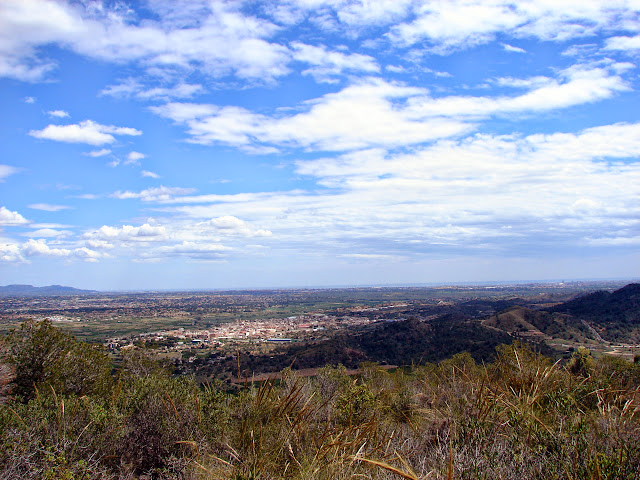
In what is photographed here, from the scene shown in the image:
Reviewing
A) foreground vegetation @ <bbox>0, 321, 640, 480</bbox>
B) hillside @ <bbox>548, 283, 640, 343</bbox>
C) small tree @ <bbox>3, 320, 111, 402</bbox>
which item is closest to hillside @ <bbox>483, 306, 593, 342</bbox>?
hillside @ <bbox>548, 283, 640, 343</bbox>

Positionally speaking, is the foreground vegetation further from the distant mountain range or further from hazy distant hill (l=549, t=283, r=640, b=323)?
hazy distant hill (l=549, t=283, r=640, b=323)

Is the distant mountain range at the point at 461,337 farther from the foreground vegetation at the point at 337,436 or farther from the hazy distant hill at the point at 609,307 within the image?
the foreground vegetation at the point at 337,436

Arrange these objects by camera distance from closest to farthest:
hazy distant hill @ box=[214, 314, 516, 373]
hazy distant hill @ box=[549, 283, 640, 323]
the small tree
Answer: the small tree < hazy distant hill @ box=[214, 314, 516, 373] < hazy distant hill @ box=[549, 283, 640, 323]

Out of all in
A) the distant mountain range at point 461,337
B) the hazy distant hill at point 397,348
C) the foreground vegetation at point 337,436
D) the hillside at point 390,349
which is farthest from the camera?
the distant mountain range at point 461,337

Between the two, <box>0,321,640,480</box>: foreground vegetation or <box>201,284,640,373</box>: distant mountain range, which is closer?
<box>0,321,640,480</box>: foreground vegetation

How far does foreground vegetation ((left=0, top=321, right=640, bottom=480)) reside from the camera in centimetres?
478

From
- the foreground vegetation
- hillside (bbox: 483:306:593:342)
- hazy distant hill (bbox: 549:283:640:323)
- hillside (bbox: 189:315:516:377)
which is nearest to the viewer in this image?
the foreground vegetation

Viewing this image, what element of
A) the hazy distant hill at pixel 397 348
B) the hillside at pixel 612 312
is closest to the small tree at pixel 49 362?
the hazy distant hill at pixel 397 348

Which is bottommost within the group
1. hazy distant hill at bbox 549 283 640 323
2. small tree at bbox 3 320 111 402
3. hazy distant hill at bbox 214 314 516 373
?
hazy distant hill at bbox 214 314 516 373

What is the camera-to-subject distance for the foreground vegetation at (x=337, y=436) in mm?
4777

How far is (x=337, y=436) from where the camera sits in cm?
493

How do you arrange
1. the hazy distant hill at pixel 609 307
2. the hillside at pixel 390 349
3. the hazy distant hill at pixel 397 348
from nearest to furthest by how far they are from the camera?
the hillside at pixel 390 349 < the hazy distant hill at pixel 397 348 < the hazy distant hill at pixel 609 307

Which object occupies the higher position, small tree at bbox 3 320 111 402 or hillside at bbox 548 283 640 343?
small tree at bbox 3 320 111 402

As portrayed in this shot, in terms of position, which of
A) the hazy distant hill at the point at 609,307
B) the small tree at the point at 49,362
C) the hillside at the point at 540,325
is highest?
the small tree at the point at 49,362
